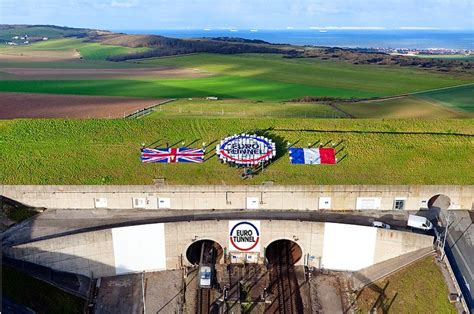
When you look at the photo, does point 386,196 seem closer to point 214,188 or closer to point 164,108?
point 214,188

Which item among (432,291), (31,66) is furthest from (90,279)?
(31,66)

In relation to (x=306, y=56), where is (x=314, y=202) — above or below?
below

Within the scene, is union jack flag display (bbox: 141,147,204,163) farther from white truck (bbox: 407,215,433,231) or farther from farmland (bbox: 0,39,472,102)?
farmland (bbox: 0,39,472,102)

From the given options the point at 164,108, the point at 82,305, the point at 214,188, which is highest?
the point at 164,108

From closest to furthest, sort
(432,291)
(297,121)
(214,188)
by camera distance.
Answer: (432,291), (214,188), (297,121)

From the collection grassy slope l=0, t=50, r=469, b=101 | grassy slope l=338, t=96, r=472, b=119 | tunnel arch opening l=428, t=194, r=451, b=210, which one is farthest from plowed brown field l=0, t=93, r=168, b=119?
tunnel arch opening l=428, t=194, r=451, b=210

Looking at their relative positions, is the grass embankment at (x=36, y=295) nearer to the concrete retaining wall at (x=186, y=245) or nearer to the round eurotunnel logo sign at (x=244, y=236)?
the concrete retaining wall at (x=186, y=245)
